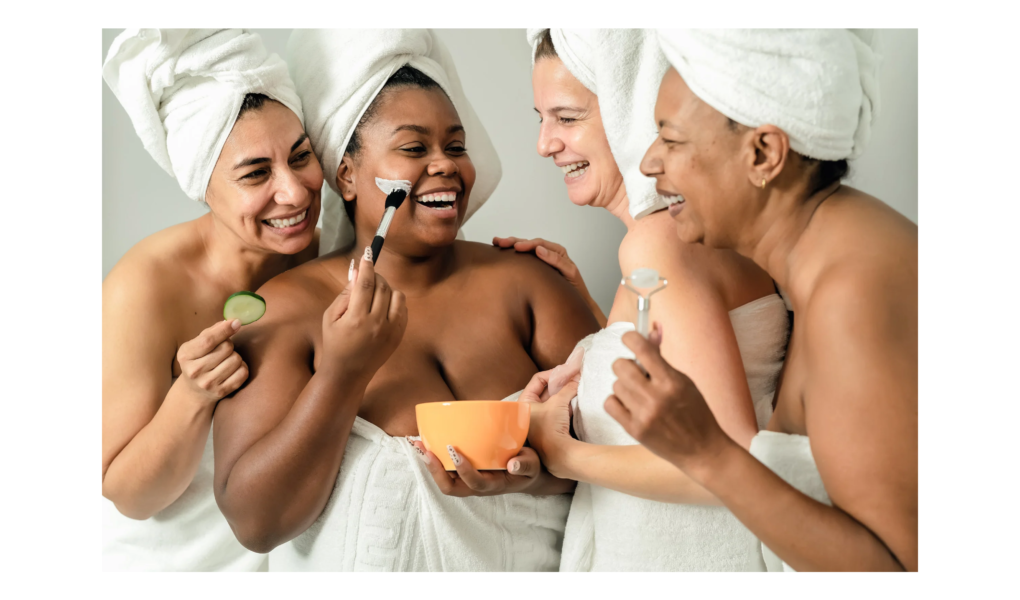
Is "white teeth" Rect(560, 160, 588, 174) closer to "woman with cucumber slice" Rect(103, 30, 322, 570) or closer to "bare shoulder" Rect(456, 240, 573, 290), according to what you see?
"bare shoulder" Rect(456, 240, 573, 290)

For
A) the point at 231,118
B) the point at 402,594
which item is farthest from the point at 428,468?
the point at 231,118

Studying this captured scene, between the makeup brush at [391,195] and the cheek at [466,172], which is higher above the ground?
the cheek at [466,172]

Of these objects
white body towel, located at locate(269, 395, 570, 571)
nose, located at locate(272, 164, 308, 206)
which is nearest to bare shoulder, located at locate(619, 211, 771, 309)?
white body towel, located at locate(269, 395, 570, 571)

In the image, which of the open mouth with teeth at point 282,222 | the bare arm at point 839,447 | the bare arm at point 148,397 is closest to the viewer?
the bare arm at point 839,447

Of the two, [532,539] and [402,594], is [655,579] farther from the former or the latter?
[402,594]

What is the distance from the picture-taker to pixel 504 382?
145 cm

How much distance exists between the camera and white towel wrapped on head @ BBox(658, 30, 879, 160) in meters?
1.15

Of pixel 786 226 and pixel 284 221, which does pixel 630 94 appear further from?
pixel 284 221

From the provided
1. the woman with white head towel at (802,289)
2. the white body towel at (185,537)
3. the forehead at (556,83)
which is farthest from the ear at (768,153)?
the white body towel at (185,537)

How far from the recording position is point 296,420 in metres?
1.29

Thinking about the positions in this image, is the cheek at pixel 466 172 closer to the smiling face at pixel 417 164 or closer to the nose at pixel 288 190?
the smiling face at pixel 417 164

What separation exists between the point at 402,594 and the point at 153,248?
73cm

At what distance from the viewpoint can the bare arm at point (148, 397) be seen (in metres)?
1.38

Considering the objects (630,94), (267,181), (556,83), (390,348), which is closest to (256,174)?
(267,181)
